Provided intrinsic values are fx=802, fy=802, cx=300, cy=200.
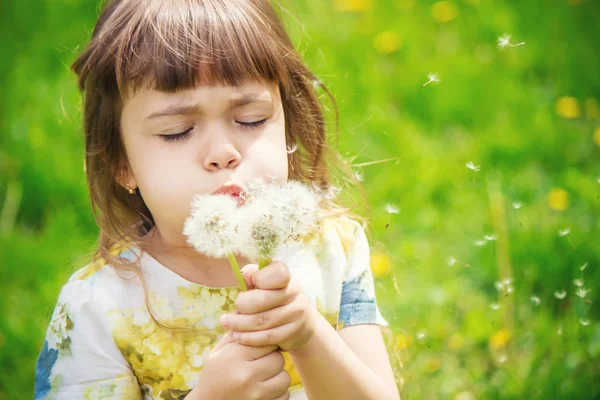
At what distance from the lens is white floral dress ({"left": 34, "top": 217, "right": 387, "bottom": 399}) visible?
1.53 m

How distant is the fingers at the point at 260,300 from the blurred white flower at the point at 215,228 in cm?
8

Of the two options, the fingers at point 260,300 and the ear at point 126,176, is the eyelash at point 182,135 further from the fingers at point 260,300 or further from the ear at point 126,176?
the fingers at point 260,300

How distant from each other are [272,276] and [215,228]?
0.36ft

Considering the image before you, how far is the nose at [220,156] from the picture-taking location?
1390 mm

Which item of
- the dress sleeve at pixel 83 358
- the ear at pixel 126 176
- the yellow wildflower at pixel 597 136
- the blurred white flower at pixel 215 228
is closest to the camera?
the blurred white flower at pixel 215 228

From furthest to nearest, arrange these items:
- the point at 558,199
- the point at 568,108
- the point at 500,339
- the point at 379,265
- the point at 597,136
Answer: the point at 568,108, the point at 597,136, the point at 558,199, the point at 379,265, the point at 500,339

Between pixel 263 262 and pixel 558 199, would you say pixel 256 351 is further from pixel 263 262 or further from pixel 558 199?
pixel 558 199

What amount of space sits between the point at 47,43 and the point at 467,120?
68.0 inches

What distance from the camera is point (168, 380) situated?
1.57 metres

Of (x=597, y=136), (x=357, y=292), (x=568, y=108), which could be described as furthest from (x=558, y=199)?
(x=357, y=292)

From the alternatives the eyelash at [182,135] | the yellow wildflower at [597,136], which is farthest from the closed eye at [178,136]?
the yellow wildflower at [597,136]

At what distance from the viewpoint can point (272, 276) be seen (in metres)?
1.17

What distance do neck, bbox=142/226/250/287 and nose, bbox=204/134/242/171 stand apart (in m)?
0.27

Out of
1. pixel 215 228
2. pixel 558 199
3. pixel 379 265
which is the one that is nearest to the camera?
pixel 215 228
